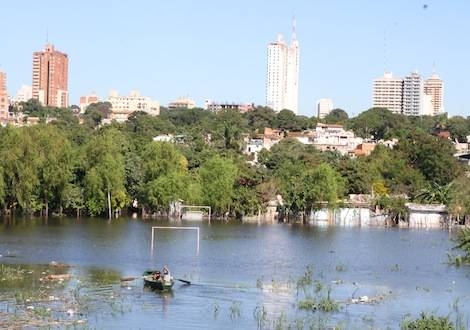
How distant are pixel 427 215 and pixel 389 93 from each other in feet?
394

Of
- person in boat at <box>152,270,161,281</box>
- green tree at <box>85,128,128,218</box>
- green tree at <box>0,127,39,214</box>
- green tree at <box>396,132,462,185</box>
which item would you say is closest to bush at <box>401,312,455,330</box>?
person in boat at <box>152,270,161,281</box>

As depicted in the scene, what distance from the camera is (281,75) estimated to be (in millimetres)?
196625

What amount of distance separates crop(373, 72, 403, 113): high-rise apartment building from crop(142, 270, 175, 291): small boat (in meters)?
148

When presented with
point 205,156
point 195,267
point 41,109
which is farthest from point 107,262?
point 41,109

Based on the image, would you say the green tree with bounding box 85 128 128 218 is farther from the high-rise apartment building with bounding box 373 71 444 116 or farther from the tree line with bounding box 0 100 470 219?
the high-rise apartment building with bounding box 373 71 444 116

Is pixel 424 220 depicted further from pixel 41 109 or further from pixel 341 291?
pixel 41 109

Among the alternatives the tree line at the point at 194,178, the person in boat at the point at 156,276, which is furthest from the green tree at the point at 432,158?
the person in boat at the point at 156,276

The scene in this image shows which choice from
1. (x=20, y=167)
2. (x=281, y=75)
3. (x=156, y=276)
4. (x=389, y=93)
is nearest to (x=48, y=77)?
(x=281, y=75)

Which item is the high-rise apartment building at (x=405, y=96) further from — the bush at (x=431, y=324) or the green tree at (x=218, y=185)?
the bush at (x=431, y=324)

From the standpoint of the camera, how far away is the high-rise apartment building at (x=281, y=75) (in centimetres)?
19525

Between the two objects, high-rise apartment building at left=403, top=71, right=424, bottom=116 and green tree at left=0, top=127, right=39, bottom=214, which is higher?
high-rise apartment building at left=403, top=71, right=424, bottom=116

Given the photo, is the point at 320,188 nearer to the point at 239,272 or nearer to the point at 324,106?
the point at 239,272

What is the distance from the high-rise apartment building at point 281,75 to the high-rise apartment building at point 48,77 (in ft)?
135

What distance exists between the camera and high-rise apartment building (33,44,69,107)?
180 meters
